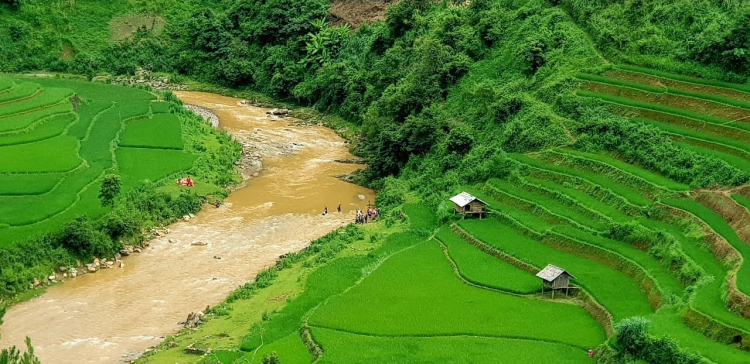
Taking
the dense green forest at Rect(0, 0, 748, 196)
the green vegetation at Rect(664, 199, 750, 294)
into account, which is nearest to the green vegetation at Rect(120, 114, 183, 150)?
the dense green forest at Rect(0, 0, 748, 196)

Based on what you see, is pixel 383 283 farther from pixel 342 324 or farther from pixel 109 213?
pixel 109 213

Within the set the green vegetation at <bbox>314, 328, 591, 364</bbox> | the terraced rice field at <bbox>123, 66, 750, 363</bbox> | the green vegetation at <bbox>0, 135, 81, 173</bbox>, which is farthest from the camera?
the green vegetation at <bbox>0, 135, 81, 173</bbox>

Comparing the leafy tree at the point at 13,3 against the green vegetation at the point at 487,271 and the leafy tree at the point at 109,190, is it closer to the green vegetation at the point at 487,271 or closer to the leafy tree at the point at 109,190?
the leafy tree at the point at 109,190

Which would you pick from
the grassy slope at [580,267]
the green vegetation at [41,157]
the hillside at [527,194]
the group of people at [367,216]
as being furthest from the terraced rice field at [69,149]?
the grassy slope at [580,267]

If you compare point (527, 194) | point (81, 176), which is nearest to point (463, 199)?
point (527, 194)

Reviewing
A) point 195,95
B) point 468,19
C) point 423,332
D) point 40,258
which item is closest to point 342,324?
point 423,332

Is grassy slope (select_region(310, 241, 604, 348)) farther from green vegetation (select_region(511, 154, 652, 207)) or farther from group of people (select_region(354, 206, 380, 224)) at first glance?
group of people (select_region(354, 206, 380, 224))
